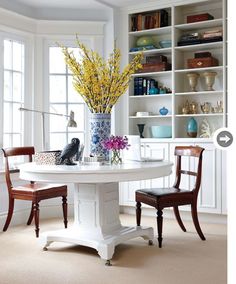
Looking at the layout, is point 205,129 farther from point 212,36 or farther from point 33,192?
point 33,192

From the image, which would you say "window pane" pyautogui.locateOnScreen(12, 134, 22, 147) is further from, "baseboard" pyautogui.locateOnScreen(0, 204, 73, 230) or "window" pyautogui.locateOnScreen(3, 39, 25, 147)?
"baseboard" pyautogui.locateOnScreen(0, 204, 73, 230)

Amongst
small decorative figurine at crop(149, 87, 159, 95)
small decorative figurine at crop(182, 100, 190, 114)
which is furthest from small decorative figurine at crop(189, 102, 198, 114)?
small decorative figurine at crop(149, 87, 159, 95)

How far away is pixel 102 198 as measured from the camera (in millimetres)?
3227

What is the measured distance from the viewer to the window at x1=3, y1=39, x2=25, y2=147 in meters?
4.74

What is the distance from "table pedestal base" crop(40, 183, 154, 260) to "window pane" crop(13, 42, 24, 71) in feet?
7.33

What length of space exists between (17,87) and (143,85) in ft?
5.21

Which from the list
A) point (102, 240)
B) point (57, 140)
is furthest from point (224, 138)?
point (57, 140)

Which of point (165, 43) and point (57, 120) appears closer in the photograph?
point (165, 43)

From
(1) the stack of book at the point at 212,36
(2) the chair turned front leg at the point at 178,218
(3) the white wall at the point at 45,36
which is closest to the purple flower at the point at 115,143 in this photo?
(2) the chair turned front leg at the point at 178,218

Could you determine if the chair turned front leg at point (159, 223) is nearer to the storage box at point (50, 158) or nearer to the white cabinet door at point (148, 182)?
the storage box at point (50, 158)

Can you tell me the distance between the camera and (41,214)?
4941mm

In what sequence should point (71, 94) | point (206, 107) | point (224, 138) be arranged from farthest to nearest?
1. point (71, 94)
2. point (206, 107)
3. point (224, 138)

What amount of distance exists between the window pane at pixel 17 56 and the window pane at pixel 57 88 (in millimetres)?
435

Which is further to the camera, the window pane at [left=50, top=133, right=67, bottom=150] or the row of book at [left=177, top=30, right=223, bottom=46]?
the window pane at [left=50, top=133, right=67, bottom=150]
